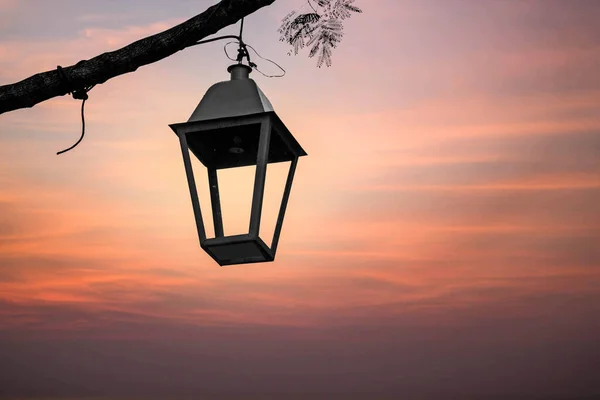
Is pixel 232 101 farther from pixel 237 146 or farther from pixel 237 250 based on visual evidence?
pixel 237 250

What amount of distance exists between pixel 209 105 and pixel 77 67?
0.78 metres

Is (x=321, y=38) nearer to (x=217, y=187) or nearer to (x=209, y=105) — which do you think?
(x=209, y=105)

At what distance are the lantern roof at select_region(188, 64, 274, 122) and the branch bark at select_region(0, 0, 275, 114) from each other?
1.55 feet

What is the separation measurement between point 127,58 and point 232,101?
26.3 inches

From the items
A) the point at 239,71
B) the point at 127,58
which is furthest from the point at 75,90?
the point at 239,71

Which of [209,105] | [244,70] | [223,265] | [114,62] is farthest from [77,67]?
[223,265]

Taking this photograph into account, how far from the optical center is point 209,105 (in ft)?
13.8

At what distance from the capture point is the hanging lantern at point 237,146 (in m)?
3.86

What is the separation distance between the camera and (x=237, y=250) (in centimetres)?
398

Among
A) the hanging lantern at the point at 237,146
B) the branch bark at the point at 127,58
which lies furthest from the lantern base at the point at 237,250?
the branch bark at the point at 127,58

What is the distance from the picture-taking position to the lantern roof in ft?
13.4

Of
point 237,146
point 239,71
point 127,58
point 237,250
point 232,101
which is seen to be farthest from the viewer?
point 239,71

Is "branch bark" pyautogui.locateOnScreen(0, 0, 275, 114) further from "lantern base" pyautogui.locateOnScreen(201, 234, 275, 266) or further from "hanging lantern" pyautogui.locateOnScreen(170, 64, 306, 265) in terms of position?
"lantern base" pyautogui.locateOnScreen(201, 234, 275, 266)

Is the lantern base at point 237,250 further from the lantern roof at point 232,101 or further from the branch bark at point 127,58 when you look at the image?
the branch bark at point 127,58
